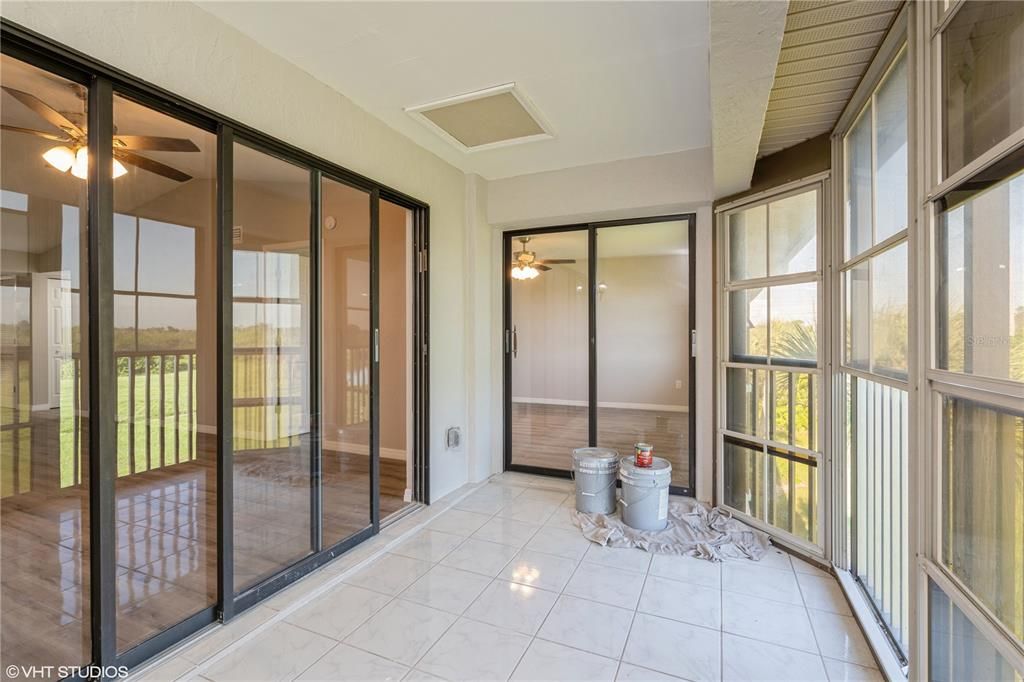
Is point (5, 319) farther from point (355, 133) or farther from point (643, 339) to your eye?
point (643, 339)

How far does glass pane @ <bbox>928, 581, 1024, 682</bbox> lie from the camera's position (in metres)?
1.10

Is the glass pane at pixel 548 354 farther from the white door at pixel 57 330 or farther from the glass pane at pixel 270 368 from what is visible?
the white door at pixel 57 330

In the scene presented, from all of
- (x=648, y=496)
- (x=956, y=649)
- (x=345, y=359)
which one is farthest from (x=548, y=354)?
(x=956, y=649)

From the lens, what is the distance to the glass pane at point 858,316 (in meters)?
2.04

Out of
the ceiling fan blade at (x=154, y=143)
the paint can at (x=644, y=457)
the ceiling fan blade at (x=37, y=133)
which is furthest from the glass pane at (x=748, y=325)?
the ceiling fan blade at (x=37, y=133)

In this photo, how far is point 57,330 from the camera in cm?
157

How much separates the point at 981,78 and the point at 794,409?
1998mm

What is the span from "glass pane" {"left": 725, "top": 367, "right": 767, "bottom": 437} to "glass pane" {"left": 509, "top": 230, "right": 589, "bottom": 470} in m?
1.27

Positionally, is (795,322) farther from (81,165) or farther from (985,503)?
(81,165)

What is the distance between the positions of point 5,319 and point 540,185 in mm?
3283

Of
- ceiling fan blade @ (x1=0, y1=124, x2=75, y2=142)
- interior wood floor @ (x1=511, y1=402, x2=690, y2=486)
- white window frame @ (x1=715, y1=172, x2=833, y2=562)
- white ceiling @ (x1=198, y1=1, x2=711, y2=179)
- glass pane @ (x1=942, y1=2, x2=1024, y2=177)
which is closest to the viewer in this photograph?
glass pane @ (x1=942, y1=2, x2=1024, y2=177)

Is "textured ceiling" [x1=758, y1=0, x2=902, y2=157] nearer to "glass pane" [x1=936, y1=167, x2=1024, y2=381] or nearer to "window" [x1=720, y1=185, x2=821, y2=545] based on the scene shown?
"window" [x1=720, y1=185, x2=821, y2=545]

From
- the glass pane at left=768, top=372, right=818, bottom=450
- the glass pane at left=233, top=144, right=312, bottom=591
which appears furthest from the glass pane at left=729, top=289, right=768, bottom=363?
the glass pane at left=233, top=144, right=312, bottom=591

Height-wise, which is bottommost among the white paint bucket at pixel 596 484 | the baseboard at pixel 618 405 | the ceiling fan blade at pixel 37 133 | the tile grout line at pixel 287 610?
the tile grout line at pixel 287 610
